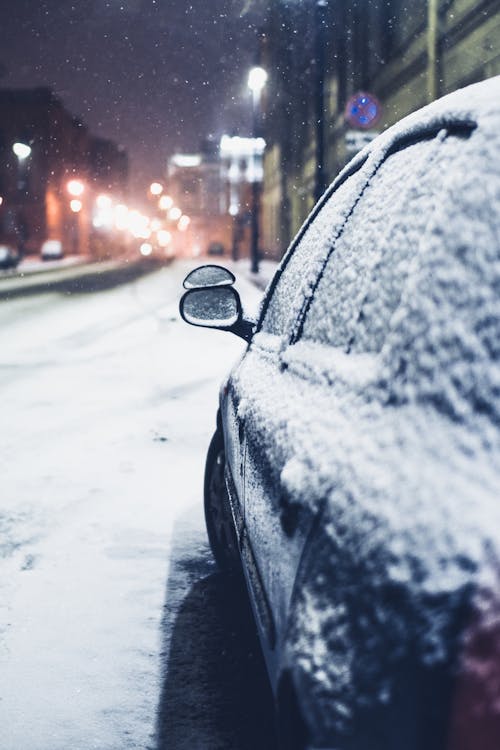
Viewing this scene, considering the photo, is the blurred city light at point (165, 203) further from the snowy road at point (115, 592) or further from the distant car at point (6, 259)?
the snowy road at point (115, 592)

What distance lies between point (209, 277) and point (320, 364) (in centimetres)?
193

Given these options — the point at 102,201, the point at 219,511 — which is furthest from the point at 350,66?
the point at 102,201

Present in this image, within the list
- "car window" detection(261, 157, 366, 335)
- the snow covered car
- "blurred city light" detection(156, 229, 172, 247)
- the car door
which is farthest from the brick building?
the snow covered car

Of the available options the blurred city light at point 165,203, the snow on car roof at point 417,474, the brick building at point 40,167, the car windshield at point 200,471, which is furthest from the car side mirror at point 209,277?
the blurred city light at point 165,203

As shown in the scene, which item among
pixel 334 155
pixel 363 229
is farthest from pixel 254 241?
pixel 363 229

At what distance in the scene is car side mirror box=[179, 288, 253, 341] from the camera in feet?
12.3

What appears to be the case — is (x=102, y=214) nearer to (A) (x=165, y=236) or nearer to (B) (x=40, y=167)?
(B) (x=40, y=167)

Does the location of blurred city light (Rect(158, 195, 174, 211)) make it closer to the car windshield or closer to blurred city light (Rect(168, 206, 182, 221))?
blurred city light (Rect(168, 206, 182, 221))

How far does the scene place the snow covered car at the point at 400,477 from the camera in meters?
1.12

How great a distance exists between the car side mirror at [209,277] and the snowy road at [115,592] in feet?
4.25

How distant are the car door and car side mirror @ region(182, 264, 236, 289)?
3.39ft

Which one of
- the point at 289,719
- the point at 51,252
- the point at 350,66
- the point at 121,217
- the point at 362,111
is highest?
the point at 350,66

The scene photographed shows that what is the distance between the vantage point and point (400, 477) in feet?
4.27

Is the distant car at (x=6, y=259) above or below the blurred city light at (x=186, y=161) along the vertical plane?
below
